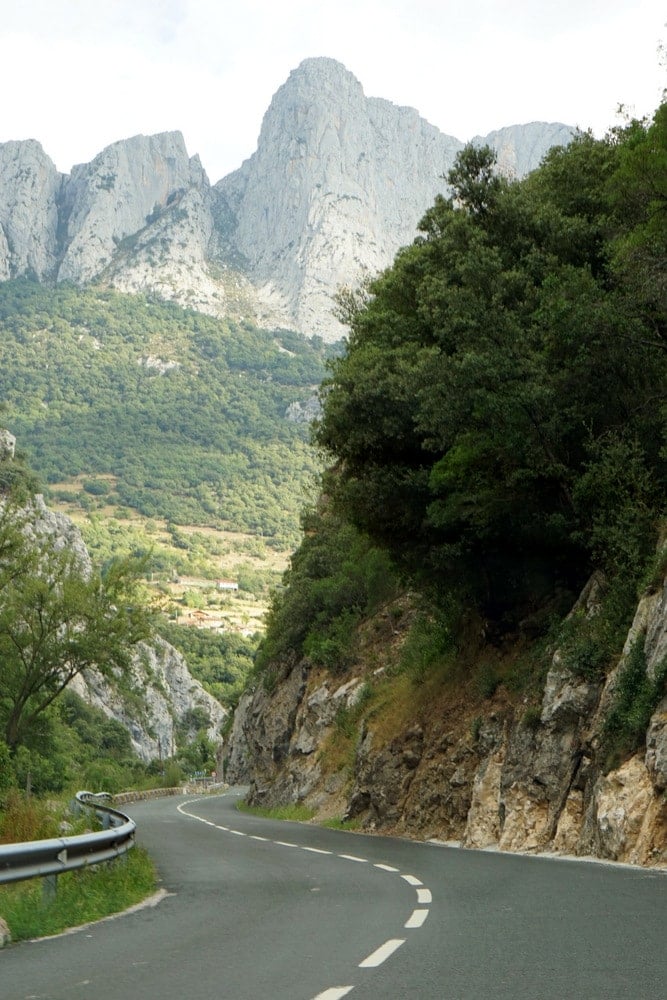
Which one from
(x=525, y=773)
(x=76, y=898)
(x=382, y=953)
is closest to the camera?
(x=382, y=953)

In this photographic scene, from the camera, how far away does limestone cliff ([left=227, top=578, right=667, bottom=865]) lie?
17.4 m

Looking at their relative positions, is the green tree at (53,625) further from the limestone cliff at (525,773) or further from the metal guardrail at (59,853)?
the metal guardrail at (59,853)

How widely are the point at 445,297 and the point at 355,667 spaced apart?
2512 centimetres

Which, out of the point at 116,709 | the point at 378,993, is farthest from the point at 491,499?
the point at 116,709

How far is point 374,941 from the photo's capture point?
8.97 metres

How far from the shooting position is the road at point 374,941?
278 inches

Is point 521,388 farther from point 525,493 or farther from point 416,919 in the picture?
point 416,919

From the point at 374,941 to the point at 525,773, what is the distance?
13746 mm

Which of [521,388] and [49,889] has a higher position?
[521,388]

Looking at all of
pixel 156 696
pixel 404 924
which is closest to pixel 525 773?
pixel 404 924

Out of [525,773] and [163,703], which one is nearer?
[525,773]

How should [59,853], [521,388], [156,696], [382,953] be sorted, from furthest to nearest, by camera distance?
[156,696]
[521,388]
[59,853]
[382,953]

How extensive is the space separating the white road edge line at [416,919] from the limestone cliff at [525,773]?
21.0 feet

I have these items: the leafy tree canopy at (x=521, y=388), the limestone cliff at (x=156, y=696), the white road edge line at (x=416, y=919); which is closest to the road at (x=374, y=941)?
the white road edge line at (x=416, y=919)
